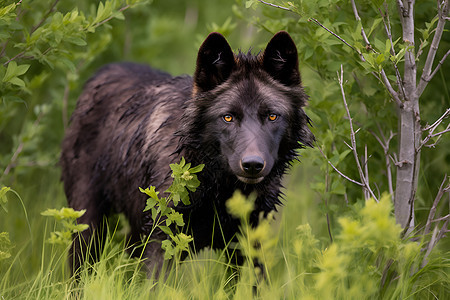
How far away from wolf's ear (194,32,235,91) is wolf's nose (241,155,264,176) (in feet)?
2.52

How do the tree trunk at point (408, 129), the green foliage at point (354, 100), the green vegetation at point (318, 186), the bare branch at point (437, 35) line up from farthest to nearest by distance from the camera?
the green foliage at point (354, 100) → the tree trunk at point (408, 129) → the bare branch at point (437, 35) → the green vegetation at point (318, 186)

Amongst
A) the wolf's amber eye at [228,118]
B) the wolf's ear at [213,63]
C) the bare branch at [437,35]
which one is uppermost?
the bare branch at [437,35]

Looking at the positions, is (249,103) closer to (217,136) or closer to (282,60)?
(217,136)

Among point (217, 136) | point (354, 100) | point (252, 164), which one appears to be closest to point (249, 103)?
point (217, 136)

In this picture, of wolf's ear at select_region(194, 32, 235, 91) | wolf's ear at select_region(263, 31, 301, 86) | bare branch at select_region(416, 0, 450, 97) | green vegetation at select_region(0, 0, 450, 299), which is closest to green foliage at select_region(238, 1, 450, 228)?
green vegetation at select_region(0, 0, 450, 299)

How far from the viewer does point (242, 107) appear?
3984 millimetres

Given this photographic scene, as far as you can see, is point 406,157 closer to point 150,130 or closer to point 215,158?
point 215,158

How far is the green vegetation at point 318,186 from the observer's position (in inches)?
134

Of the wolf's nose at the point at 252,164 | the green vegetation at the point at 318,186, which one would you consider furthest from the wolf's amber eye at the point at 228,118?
the green vegetation at the point at 318,186

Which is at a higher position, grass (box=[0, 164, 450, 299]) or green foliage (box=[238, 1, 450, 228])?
green foliage (box=[238, 1, 450, 228])

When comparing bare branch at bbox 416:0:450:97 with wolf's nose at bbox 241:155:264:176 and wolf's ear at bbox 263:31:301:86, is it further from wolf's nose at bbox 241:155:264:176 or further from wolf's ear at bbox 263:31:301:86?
wolf's nose at bbox 241:155:264:176

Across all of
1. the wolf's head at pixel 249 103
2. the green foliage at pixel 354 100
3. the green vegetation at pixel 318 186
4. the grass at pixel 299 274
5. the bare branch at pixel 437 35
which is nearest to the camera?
the grass at pixel 299 274

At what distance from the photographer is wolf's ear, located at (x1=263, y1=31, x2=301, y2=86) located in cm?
402

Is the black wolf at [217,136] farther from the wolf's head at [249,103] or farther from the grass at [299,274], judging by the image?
the grass at [299,274]
